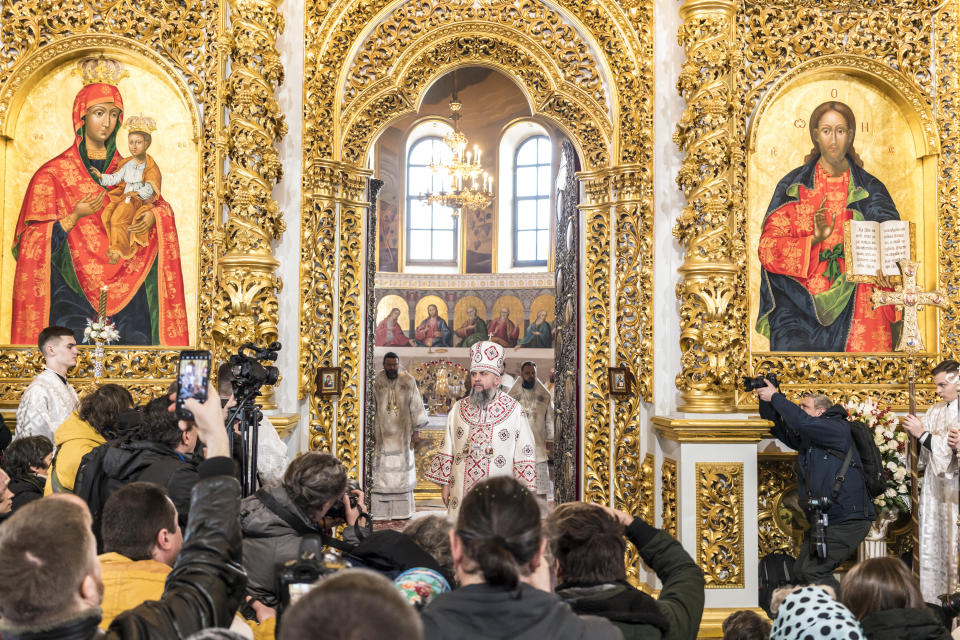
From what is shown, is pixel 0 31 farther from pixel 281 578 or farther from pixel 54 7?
pixel 281 578

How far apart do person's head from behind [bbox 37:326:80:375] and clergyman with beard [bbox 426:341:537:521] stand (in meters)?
2.68

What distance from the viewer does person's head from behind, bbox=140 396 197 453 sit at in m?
3.84

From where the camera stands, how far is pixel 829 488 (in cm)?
611

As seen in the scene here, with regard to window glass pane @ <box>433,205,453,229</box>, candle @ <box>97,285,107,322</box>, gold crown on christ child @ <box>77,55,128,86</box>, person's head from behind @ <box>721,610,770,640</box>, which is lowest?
person's head from behind @ <box>721,610,770,640</box>

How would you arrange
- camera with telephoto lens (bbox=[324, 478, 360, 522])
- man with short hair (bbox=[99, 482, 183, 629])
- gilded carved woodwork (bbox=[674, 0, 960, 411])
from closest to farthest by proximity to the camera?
man with short hair (bbox=[99, 482, 183, 629]), camera with telephoto lens (bbox=[324, 478, 360, 522]), gilded carved woodwork (bbox=[674, 0, 960, 411])

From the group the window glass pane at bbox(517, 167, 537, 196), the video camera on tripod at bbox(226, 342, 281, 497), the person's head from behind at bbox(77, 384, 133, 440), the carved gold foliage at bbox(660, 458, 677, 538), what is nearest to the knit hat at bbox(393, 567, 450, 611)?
the video camera on tripod at bbox(226, 342, 281, 497)

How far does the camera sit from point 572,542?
8.43 feet

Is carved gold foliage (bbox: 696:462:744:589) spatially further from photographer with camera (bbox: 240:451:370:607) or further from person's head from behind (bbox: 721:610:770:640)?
photographer with camera (bbox: 240:451:370:607)

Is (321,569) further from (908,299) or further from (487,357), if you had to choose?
(908,299)

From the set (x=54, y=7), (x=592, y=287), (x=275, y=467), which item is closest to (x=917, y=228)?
(x=592, y=287)

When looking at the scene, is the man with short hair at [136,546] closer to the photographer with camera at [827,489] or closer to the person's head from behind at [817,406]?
the photographer with camera at [827,489]

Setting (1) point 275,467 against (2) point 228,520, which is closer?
(2) point 228,520

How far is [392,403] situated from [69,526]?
28.4 feet

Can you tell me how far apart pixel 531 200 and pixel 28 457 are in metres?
13.8
